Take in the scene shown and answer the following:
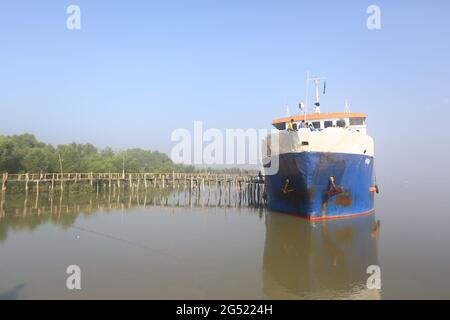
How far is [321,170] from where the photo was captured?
1620cm

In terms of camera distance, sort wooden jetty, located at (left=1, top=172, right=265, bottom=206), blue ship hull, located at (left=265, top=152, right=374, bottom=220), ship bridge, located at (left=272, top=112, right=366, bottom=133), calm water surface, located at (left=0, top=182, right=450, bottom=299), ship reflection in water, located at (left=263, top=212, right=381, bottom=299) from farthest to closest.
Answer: wooden jetty, located at (left=1, top=172, right=265, bottom=206)
ship bridge, located at (left=272, top=112, right=366, bottom=133)
blue ship hull, located at (left=265, top=152, right=374, bottom=220)
ship reflection in water, located at (left=263, top=212, right=381, bottom=299)
calm water surface, located at (left=0, top=182, right=450, bottom=299)

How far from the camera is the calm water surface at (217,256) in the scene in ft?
28.3

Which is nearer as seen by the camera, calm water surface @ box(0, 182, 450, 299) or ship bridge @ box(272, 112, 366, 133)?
calm water surface @ box(0, 182, 450, 299)

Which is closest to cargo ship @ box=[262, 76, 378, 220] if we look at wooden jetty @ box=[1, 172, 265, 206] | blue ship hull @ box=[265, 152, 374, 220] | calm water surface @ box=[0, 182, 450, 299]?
blue ship hull @ box=[265, 152, 374, 220]

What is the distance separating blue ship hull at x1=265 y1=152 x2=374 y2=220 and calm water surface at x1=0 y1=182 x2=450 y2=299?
736mm

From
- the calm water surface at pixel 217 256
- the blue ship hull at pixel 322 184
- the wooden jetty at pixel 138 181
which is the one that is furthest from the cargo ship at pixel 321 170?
the wooden jetty at pixel 138 181

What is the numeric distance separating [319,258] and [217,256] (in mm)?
3535

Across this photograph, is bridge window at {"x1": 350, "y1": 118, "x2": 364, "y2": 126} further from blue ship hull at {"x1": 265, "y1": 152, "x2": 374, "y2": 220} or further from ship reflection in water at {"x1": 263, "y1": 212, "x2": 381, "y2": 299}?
ship reflection in water at {"x1": 263, "y1": 212, "x2": 381, "y2": 299}

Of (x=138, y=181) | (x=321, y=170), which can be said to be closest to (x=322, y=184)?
(x=321, y=170)

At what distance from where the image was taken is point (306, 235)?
14.5m

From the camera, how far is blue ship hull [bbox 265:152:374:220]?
53.3 ft

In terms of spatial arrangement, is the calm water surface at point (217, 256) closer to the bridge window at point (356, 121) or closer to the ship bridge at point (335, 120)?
the ship bridge at point (335, 120)
